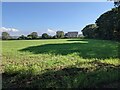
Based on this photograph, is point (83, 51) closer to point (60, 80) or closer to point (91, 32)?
point (60, 80)

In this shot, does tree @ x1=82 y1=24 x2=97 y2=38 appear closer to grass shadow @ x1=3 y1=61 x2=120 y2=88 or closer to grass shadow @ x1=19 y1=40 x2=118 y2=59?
grass shadow @ x1=19 y1=40 x2=118 y2=59

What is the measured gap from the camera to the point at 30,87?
27.5 feet

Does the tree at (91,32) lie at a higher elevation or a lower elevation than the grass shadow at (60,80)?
higher

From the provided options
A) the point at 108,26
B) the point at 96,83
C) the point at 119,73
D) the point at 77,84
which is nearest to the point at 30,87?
the point at 77,84

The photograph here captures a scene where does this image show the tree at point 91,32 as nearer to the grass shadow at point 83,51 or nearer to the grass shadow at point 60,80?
the grass shadow at point 83,51

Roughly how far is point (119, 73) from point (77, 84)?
2.30m

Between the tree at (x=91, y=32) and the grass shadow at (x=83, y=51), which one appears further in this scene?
the tree at (x=91, y=32)

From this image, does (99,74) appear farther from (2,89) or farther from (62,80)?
(2,89)

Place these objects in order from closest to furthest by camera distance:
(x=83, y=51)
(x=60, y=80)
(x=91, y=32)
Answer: (x=60, y=80) < (x=83, y=51) < (x=91, y=32)

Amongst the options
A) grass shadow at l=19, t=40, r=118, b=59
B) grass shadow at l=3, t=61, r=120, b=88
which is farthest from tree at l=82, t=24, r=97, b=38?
grass shadow at l=3, t=61, r=120, b=88

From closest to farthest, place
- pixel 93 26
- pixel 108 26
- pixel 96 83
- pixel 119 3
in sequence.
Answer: pixel 96 83
pixel 119 3
pixel 108 26
pixel 93 26

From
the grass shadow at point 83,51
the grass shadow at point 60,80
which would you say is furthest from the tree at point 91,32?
the grass shadow at point 60,80

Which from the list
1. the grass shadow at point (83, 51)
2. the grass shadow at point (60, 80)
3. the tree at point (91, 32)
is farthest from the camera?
the tree at point (91, 32)

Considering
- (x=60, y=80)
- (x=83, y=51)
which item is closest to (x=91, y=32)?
(x=83, y=51)
